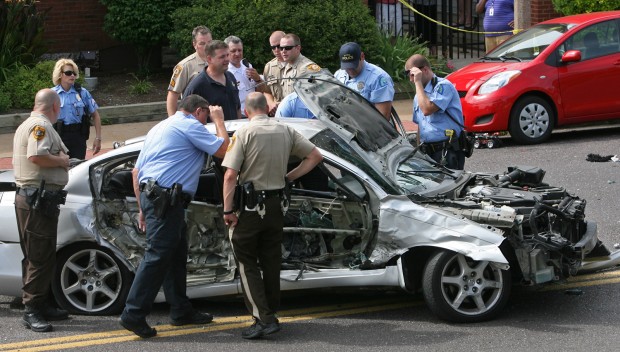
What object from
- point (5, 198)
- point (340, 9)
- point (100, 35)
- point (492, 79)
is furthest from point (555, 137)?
point (5, 198)

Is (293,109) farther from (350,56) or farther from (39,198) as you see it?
(39,198)

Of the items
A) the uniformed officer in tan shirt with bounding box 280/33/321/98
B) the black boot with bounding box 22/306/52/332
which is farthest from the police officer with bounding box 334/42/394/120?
the black boot with bounding box 22/306/52/332

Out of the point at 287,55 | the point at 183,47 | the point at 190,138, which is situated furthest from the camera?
the point at 183,47

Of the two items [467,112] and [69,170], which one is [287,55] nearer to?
[69,170]

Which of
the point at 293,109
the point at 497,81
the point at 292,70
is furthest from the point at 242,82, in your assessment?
the point at 497,81

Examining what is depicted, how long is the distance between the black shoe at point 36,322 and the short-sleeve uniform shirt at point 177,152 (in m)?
1.20

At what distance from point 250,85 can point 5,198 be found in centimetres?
360

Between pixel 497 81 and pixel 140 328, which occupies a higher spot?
pixel 497 81

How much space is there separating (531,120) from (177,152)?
26.6 feet

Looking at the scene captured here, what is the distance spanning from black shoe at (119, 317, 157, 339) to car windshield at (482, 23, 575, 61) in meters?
8.72

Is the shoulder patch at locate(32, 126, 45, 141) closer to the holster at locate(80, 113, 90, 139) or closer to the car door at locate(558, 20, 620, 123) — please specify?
the holster at locate(80, 113, 90, 139)

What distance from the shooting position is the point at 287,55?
10914 mm

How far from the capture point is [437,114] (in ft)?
33.4

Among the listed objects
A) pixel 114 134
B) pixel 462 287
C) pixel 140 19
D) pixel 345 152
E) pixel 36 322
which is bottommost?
pixel 36 322
